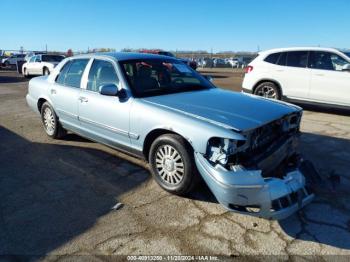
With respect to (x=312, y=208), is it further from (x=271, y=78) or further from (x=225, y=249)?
(x=271, y=78)

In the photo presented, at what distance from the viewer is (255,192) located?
318cm

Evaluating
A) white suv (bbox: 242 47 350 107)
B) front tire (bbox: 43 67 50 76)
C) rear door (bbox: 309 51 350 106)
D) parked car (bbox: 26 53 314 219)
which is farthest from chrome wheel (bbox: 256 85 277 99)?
front tire (bbox: 43 67 50 76)

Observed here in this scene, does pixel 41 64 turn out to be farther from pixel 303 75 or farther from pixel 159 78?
pixel 159 78

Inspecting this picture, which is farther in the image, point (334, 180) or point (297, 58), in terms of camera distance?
point (297, 58)

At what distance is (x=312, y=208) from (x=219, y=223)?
1.08 meters

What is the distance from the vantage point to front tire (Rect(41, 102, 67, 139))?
20.1ft

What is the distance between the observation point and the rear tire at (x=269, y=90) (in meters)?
9.43

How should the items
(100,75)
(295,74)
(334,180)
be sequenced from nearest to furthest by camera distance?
(334,180), (100,75), (295,74)

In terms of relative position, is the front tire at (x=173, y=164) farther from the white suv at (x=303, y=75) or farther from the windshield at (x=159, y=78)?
the white suv at (x=303, y=75)

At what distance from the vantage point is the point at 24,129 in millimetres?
7199

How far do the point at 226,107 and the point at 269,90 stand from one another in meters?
6.00

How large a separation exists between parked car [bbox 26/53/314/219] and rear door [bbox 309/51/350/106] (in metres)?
4.60

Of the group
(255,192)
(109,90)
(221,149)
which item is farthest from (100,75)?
(255,192)

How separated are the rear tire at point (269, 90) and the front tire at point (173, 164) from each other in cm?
617
